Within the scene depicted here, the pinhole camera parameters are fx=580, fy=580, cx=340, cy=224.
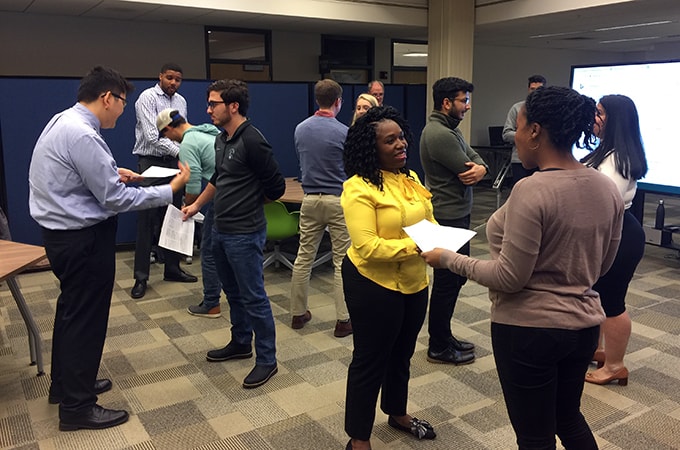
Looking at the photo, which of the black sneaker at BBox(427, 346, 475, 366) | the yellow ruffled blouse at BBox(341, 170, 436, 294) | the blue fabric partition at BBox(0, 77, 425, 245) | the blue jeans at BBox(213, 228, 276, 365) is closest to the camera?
the yellow ruffled blouse at BBox(341, 170, 436, 294)

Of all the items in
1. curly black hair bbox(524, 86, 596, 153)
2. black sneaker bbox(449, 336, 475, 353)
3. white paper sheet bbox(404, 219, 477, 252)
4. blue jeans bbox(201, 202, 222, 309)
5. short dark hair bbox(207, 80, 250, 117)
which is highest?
short dark hair bbox(207, 80, 250, 117)

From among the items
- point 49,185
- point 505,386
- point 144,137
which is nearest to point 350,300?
point 505,386

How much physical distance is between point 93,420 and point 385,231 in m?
1.61

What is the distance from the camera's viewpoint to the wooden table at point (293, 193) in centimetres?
467

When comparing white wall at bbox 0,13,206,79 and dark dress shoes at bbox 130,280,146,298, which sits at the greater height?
white wall at bbox 0,13,206,79

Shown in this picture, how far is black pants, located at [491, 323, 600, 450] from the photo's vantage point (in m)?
1.62

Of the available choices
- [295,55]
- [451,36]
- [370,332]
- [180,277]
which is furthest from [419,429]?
[295,55]

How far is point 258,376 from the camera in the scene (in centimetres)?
299

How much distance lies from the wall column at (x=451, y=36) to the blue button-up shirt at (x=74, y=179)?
6005 millimetres

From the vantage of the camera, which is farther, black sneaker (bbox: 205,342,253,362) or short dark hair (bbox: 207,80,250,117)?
black sneaker (bbox: 205,342,253,362)

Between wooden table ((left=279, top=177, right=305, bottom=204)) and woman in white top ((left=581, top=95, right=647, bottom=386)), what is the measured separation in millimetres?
2332

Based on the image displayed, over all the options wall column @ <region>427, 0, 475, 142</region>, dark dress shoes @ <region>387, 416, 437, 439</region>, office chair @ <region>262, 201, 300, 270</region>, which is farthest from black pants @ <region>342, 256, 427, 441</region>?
wall column @ <region>427, 0, 475, 142</region>

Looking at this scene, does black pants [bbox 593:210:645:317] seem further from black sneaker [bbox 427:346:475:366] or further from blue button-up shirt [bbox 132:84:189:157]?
blue button-up shirt [bbox 132:84:189:157]

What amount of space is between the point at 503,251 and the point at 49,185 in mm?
1808
